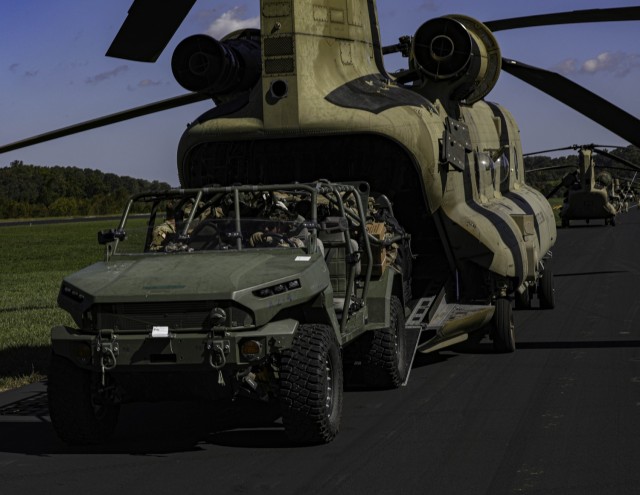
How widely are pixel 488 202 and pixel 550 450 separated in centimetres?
693

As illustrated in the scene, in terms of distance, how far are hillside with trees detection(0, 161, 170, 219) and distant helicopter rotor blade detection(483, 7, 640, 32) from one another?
2623 inches

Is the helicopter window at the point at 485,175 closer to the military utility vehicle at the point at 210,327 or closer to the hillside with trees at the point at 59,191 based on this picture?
the military utility vehicle at the point at 210,327

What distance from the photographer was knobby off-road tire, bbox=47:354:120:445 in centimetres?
766

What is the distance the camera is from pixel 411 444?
24.8 ft

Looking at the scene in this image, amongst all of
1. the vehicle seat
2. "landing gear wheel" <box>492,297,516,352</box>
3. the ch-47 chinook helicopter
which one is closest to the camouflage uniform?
the vehicle seat

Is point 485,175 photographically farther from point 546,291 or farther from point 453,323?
point 453,323

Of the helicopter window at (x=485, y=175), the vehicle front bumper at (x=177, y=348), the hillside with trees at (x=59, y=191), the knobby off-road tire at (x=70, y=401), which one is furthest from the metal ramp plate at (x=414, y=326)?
the hillside with trees at (x=59, y=191)

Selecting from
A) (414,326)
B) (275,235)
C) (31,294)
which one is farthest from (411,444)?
(31,294)

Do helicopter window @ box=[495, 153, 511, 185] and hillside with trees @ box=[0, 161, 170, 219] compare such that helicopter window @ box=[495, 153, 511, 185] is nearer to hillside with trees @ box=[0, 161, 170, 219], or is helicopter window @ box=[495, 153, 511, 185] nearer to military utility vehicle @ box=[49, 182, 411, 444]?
military utility vehicle @ box=[49, 182, 411, 444]

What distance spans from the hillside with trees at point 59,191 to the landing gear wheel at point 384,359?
69.9 m

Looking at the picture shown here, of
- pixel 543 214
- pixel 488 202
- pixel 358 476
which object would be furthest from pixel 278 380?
pixel 543 214

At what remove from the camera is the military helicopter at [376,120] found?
37.7ft

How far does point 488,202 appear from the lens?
1392 cm

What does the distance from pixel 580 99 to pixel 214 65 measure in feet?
13.5
